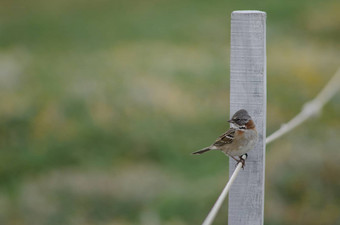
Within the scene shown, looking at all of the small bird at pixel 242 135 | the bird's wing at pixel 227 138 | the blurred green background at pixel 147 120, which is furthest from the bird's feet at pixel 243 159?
the blurred green background at pixel 147 120

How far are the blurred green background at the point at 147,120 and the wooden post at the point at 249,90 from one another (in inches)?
176

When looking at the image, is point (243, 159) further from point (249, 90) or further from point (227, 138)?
point (227, 138)

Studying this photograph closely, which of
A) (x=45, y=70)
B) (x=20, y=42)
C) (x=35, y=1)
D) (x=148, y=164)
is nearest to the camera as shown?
(x=148, y=164)

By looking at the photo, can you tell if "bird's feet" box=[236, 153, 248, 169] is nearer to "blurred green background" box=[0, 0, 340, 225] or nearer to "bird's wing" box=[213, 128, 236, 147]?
"bird's wing" box=[213, 128, 236, 147]

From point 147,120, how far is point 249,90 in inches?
292

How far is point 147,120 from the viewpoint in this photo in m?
11.5

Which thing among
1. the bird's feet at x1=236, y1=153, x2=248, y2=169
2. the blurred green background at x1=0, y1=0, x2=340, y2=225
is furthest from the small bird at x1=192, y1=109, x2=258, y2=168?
the blurred green background at x1=0, y1=0, x2=340, y2=225

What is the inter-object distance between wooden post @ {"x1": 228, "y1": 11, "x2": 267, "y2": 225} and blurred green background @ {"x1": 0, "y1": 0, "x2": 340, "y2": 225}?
4.46 m

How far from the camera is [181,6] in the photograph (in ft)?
63.7

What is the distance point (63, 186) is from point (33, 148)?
163 centimetres

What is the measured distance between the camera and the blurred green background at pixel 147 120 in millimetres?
9109

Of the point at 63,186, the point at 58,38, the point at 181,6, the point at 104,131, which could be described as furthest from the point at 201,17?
the point at 63,186

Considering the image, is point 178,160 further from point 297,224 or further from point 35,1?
point 35,1

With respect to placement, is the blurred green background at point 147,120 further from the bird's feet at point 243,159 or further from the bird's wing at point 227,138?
the bird's feet at point 243,159
